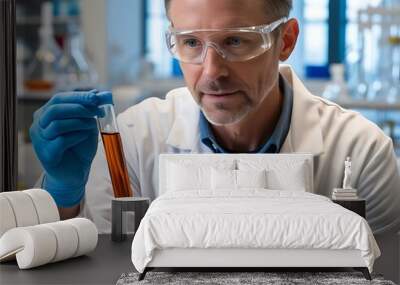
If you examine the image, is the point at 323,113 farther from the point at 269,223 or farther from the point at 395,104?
the point at 395,104

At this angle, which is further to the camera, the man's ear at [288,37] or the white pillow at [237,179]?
the man's ear at [288,37]

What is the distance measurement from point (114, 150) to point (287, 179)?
1.14 feet

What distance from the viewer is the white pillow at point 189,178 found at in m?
1.54

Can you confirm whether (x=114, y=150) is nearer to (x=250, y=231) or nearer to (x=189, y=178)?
(x=189, y=178)

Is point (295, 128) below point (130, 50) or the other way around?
below

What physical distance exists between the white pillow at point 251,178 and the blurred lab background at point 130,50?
3.15 m

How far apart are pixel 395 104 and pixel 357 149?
245cm

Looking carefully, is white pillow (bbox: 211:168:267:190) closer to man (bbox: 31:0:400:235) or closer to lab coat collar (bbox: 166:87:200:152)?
man (bbox: 31:0:400:235)

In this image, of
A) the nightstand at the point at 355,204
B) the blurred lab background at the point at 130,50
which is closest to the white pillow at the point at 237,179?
the nightstand at the point at 355,204

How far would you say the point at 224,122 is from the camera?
69.6 inches

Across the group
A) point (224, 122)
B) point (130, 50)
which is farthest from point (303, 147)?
point (130, 50)

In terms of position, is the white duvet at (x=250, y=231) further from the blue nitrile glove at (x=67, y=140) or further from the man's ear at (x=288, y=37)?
the man's ear at (x=288, y=37)

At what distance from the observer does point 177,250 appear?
47.3 inches

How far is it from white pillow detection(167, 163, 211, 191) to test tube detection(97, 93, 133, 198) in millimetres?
112
